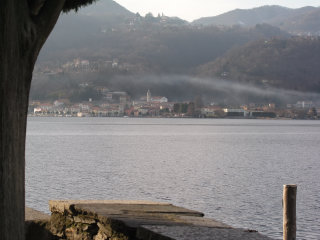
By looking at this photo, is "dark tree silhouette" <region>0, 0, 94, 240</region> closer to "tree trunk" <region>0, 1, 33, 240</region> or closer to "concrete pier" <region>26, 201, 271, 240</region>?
"tree trunk" <region>0, 1, 33, 240</region>

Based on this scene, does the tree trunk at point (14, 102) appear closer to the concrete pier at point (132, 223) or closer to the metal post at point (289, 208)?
the concrete pier at point (132, 223)

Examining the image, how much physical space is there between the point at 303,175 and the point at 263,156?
20672 mm

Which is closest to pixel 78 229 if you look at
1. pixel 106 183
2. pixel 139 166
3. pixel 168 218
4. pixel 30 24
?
pixel 168 218

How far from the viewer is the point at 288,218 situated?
10992 mm

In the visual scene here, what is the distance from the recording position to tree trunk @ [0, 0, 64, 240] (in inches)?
189

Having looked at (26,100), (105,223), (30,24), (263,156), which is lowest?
(263,156)

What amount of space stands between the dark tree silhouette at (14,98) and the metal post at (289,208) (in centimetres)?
657

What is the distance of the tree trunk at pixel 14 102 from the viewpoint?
4812 mm

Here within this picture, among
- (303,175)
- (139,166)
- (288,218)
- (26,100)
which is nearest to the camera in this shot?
(26,100)

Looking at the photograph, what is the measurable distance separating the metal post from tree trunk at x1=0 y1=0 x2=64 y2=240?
6.58 m

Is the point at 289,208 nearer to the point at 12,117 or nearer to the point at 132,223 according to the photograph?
the point at 132,223

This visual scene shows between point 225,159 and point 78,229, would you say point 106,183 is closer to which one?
point 225,159

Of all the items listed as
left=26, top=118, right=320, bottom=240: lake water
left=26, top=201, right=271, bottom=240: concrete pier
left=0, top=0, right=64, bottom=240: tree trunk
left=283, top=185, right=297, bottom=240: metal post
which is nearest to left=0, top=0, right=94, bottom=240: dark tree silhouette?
left=0, top=0, right=64, bottom=240: tree trunk

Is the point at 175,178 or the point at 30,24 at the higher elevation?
the point at 30,24
